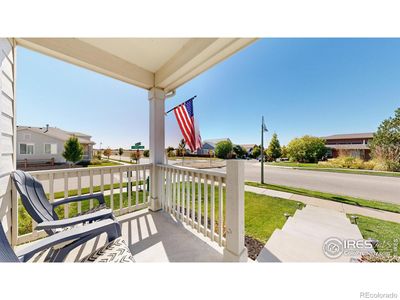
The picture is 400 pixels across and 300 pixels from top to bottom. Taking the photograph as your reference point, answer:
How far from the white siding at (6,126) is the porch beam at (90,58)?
0.81ft

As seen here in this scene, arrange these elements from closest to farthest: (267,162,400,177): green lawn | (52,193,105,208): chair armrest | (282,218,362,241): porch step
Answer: (52,193,105,208): chair armrest < (282,218,362,241): porch step < (267,162,400,177): green lawn

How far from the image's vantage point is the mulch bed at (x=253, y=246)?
166 centimetres

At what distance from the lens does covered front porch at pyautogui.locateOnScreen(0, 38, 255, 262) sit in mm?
1357

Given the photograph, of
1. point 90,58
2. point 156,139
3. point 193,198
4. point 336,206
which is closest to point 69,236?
point 193,198

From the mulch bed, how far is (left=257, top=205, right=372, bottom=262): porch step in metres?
0.09

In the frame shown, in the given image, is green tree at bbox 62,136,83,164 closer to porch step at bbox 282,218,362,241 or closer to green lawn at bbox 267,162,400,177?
porch step at bbox 282,218,362,241

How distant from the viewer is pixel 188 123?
2713mm

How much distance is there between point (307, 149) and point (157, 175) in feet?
12.5

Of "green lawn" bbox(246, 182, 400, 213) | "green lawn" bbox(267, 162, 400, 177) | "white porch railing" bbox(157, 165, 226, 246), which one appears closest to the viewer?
"white porch railing" bbox(157, 165, 226, 246)

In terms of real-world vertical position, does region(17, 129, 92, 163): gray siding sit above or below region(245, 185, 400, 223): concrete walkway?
above

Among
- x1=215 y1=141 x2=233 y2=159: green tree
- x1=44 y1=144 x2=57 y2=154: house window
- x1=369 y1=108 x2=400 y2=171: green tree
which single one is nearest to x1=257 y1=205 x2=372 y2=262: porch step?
x1=369 y1=108 x2=400 y2=171: green tree

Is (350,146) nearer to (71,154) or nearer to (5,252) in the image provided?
(5,252)
